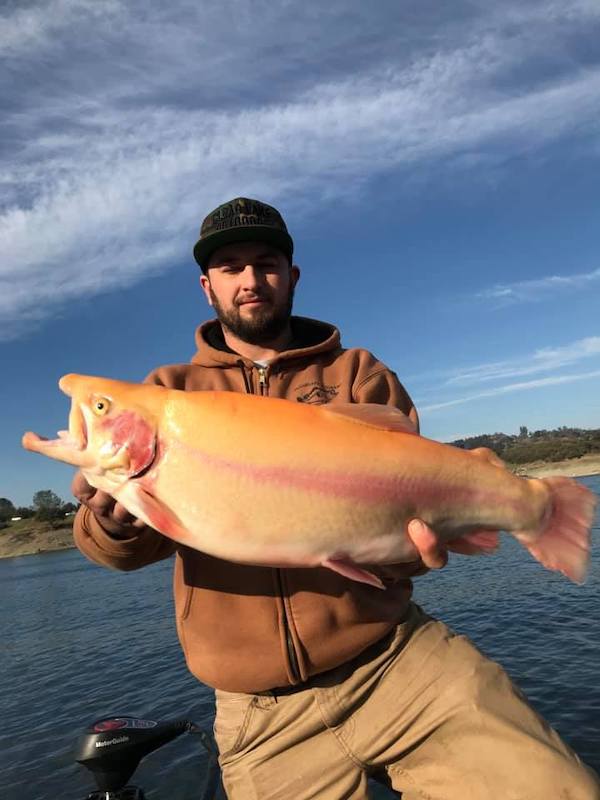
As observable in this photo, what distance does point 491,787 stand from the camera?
3623 millimetres

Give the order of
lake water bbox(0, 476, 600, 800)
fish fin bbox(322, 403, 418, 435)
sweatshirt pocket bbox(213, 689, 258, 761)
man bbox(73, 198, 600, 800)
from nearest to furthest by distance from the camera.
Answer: fish fin bbox(322, 403, 418, 435) < man bbox(73, 198, 600, 800) < sweatshirt pocket bbox(213, 689, 258, 761) < lake water bbox(0, 476, 600, 800)

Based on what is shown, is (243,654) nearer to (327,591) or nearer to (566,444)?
(327,591)

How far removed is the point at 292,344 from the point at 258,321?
446mm

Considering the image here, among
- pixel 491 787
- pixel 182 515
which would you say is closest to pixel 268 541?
pixel 182 515

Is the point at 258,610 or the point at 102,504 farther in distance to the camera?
the point at 258,610

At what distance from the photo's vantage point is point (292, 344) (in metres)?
4.94

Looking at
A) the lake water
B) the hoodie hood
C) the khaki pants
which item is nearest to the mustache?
the hoodie hood

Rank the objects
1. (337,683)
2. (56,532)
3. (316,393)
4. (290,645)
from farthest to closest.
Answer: (56,532) < (316,393) < (337,683) < (290,645)

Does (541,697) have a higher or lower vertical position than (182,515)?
lower

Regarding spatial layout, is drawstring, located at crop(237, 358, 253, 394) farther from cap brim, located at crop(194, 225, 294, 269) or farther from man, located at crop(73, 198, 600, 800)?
cap brim, located at crop(194, 225, 294, 269)

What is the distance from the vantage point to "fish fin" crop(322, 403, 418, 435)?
3377 mm

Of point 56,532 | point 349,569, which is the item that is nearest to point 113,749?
point 349,569

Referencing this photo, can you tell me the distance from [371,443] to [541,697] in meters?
10.4

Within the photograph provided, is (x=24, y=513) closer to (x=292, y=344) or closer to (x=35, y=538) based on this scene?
(x=35, y=538)
